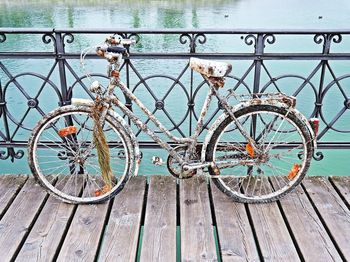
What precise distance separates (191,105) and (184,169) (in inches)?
17.1

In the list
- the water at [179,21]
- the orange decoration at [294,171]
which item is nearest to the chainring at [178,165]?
the orange decoration at [294,171]

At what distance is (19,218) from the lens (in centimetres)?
219

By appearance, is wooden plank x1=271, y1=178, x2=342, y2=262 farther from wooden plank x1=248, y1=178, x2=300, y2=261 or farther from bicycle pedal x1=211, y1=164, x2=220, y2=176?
bicycle pedal x1=211, y1=164, x2=220, y2=176

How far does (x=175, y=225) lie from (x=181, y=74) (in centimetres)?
85

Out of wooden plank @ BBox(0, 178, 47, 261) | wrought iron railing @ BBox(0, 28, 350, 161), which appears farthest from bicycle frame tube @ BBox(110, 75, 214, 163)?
wooden plank @ BBox(0, 178, 47, 261)

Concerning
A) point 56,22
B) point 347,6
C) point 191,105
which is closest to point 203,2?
point 347,6

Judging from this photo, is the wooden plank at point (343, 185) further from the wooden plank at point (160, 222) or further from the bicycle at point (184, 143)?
the wooden plank at point (160, 222)

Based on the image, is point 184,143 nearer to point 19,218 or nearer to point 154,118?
point 154,118

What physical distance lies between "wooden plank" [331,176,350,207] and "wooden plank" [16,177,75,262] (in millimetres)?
1513

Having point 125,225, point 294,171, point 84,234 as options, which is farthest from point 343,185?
point 84,234

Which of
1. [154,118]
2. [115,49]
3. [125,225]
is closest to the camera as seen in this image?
[115,49]

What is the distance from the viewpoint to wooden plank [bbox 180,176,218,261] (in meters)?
1.96

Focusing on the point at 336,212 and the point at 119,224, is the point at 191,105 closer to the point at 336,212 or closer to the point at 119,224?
the point at 119,224

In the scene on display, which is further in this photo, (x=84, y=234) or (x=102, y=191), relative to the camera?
(x=102, y=191)
